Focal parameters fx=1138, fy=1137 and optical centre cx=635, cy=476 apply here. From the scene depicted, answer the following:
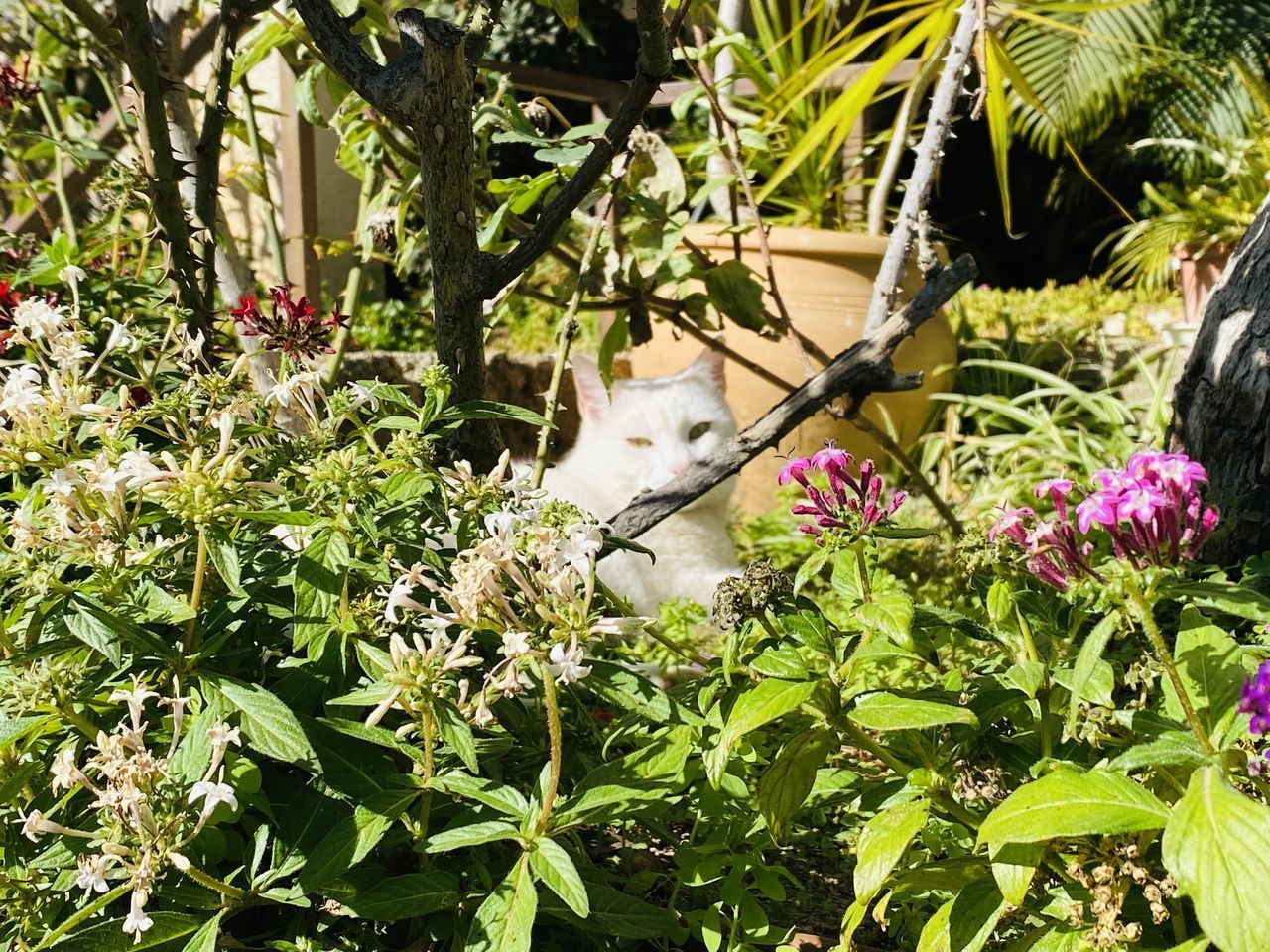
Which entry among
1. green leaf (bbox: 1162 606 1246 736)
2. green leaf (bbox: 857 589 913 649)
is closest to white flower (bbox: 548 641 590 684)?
green leaf (bbox: 857 589 913 649)

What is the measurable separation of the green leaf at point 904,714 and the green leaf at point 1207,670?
191 millimetres

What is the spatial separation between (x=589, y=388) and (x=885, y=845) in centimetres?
198

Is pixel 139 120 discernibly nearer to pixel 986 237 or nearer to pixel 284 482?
pixel 284 482

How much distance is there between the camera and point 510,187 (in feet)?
6.95

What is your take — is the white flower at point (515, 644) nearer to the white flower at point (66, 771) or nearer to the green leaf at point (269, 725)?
the green leaf at point (269, 725)

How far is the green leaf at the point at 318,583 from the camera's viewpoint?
1.08 m

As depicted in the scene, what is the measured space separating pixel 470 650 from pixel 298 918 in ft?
1.12

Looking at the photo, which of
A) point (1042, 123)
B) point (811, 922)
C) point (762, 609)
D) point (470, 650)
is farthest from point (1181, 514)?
point (1042, 123)

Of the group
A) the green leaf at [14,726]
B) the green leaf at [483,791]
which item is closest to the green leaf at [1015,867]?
the green leaf at [483,791]

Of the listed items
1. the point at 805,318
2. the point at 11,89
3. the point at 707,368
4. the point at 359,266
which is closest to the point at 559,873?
the point at 359,266

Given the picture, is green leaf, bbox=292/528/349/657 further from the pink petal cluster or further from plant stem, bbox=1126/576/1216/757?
plant stem, bbox=1126/576/1216/757

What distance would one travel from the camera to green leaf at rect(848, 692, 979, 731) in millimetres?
1028

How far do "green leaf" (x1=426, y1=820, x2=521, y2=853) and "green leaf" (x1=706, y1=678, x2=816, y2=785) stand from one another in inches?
8.6

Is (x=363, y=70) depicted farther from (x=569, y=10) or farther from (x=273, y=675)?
(x=273, y=675)
